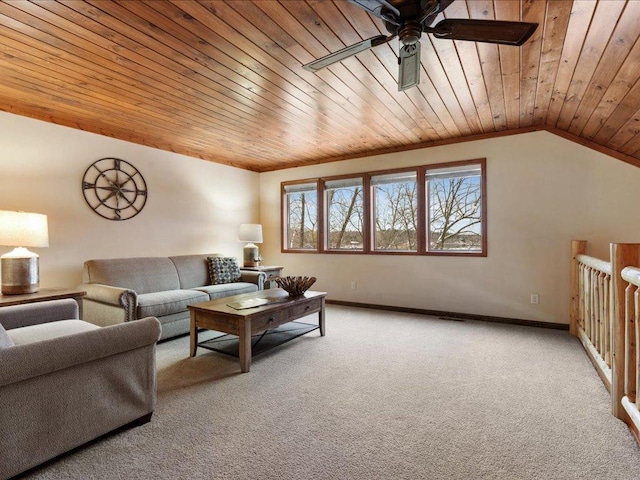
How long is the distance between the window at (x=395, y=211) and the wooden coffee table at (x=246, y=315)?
1.95 meters

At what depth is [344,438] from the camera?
1810 mm

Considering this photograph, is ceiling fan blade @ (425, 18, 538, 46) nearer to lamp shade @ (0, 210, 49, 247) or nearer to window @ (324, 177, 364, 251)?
lamp shade @ (0, 210, 49, 247)

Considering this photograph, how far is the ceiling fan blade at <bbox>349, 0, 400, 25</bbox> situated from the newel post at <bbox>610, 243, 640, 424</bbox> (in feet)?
5.99

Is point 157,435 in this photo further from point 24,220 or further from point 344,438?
point 24,220

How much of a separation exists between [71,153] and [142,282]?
1624mm

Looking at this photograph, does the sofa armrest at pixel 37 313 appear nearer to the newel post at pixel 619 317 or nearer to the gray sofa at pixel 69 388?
the gray sofa at pixel 69 388

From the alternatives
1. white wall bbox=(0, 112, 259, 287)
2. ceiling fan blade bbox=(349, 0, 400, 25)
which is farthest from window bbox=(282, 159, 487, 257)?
ceiling fan blade bbox=(349, 0, 400, 25)

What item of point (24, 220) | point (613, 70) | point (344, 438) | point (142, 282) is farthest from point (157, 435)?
point (613, 70)

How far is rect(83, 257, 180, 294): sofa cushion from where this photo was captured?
3.62 metres

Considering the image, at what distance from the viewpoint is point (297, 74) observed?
2.63 metres

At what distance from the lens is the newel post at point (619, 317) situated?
1970 millimetres

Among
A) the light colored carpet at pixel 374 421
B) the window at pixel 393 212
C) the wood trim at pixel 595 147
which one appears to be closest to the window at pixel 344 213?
the window at pixel 393 212

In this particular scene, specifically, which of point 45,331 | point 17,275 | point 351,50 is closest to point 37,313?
point 45,331

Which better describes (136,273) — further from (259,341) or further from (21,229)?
(259,341)
